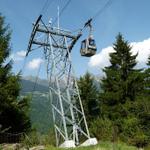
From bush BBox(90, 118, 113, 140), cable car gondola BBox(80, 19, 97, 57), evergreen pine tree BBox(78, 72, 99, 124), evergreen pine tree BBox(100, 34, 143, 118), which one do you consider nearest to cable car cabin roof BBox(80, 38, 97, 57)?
cable car gondola BBox(80, 19, 97, 57)

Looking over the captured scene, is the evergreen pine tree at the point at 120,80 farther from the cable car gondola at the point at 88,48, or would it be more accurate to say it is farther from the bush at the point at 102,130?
the cable car gondola at the point at 88,48

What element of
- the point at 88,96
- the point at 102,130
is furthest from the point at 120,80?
the point at 102,130

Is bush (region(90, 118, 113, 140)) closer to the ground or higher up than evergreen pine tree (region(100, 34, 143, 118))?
closer to the ground

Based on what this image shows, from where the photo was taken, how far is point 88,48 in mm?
21609

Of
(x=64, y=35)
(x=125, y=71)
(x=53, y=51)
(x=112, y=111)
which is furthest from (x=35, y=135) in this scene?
(x=125, y=71)

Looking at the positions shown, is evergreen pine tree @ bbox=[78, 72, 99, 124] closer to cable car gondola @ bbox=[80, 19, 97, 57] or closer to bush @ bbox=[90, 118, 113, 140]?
bush @ bbox=[90, 118, 113, 140]

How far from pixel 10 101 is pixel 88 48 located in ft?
21.9

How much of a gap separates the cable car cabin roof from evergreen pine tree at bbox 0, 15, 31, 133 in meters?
5.63

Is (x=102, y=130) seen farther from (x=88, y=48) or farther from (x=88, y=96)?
(x=88, y=96)

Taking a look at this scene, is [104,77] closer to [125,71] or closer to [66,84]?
[125,71]

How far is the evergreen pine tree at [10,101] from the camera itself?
2411 centimetres

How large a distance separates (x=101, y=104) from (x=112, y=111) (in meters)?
2.35

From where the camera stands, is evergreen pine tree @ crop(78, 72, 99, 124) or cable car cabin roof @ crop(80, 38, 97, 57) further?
evergreen pine tree @ crop(78, 72, 99, 124)

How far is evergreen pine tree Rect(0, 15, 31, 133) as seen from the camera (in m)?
24.1
